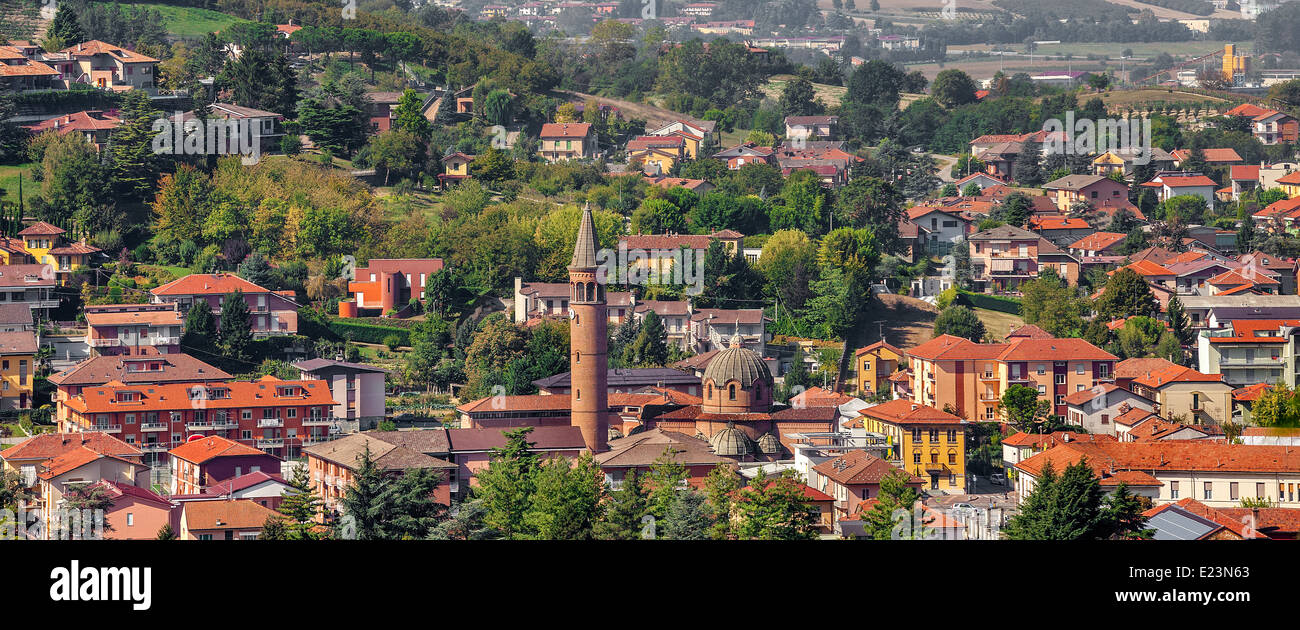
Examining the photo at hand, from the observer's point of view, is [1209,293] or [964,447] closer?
[964,447]

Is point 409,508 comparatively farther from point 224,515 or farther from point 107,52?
point 107,52

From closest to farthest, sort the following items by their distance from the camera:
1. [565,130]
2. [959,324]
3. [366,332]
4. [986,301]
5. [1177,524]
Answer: [1177,524]
[366,332]
[959,324]
[986,301]
[565,130]

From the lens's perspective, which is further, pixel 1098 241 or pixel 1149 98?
pixel 1149 98

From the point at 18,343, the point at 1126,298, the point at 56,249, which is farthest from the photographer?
the point at 1126,298

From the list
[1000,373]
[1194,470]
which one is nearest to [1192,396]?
[1000,373]

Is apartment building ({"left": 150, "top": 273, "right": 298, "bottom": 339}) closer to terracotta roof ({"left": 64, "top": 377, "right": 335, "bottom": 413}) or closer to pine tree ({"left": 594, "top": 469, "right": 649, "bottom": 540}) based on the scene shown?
terracotta roof ({"left": 64, "top": 377, "right": 335, "bottom": 413})
